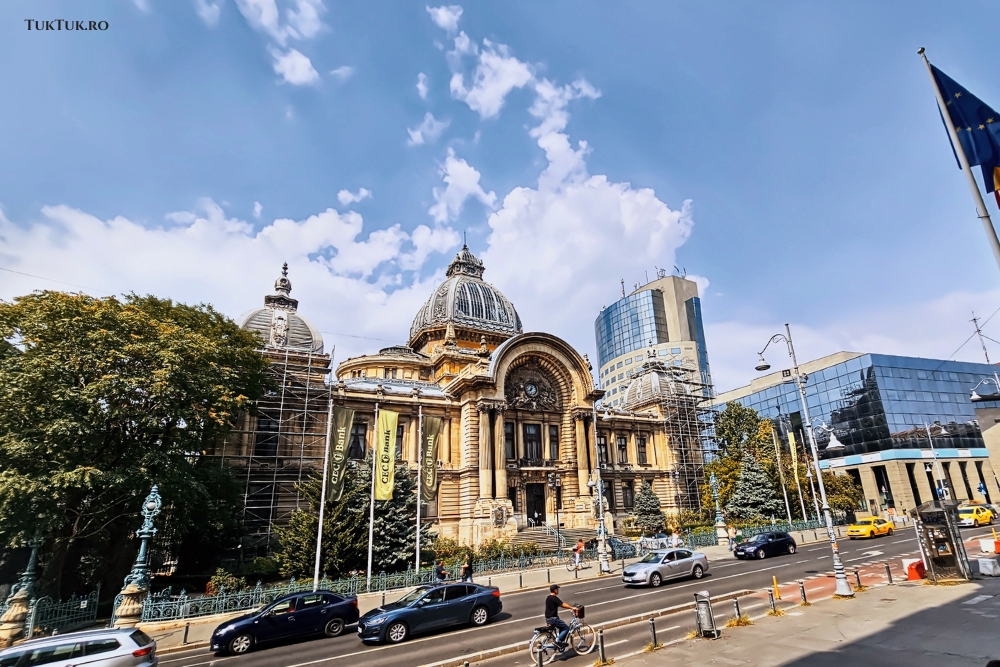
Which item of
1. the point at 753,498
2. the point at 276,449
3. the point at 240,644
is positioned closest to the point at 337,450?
the point at 240,644

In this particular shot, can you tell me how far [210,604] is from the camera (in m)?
20.3

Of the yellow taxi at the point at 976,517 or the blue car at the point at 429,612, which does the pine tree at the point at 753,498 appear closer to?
the yellow taxi at the point at 976,517

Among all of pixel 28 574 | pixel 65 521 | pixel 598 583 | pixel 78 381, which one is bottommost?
pixel 598 583

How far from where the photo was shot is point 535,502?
139 feet

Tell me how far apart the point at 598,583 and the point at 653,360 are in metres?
41.3

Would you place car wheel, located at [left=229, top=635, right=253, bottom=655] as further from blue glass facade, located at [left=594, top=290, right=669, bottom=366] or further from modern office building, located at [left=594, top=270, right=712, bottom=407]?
blue glass facade, located at [left=594, top=290, right=669, bottom=366]

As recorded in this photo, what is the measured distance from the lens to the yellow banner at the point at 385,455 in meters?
25.2

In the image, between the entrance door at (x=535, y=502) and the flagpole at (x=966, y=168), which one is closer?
the flagpole at (x=966, y=168)

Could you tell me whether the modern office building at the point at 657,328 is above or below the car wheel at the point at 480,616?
above

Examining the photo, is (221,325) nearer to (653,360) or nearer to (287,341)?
(287,341)

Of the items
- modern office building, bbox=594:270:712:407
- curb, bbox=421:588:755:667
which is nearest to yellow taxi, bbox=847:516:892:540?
curb, bbox=421:588:755:667

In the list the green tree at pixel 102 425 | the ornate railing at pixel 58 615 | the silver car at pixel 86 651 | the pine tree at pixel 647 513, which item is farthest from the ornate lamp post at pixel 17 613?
the pine tree at pixel 647 513

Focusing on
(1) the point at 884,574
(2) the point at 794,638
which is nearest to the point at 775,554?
(1) the point at 884,574

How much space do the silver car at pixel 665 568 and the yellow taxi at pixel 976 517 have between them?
32.0m
